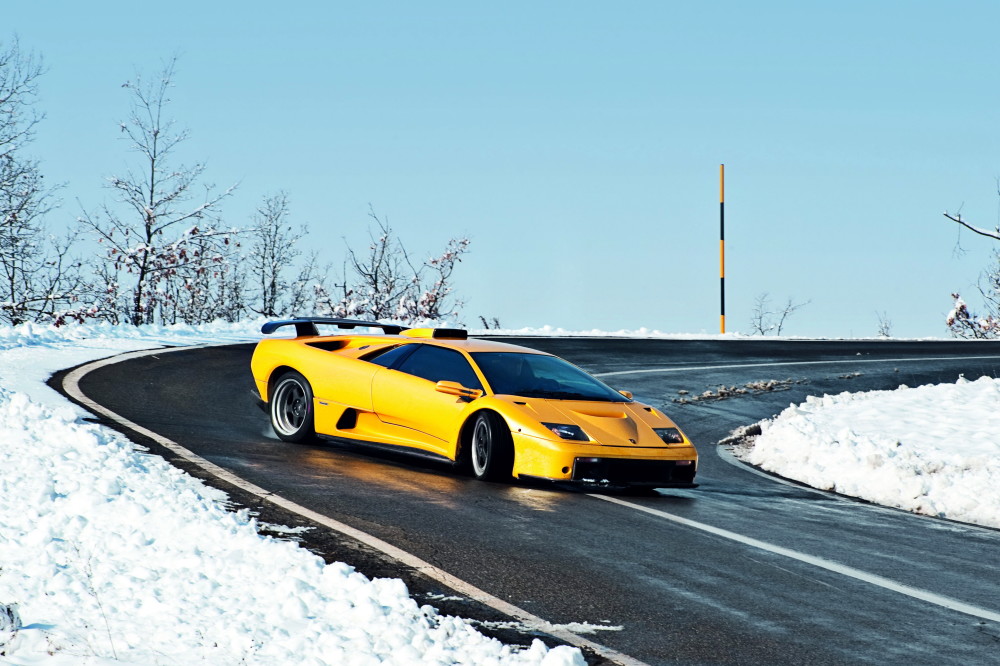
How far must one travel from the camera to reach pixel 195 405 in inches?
515

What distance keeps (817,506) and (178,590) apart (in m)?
5.90

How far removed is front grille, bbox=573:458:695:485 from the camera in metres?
9.03

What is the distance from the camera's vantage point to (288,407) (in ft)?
37.2

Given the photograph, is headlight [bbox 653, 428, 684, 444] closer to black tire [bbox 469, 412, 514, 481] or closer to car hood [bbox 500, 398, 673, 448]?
car hood [bbox 500, 398, 673, 448]

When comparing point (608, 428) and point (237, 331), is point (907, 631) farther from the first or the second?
point (237, 331)

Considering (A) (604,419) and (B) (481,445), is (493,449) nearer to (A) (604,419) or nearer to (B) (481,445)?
(B) (481,445)

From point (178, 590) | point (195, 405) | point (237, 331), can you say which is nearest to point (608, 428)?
point (178, 590)

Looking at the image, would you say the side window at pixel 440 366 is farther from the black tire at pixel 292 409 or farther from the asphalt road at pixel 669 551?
the black tire at pixel 292 409

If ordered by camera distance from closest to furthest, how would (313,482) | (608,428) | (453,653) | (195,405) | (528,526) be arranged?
(453,653) < (528,526) < (313,482) < (608,428) < (195,405)

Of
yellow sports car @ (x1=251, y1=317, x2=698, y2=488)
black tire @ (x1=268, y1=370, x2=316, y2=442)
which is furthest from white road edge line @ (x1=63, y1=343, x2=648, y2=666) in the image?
yellow sports car @ (x1=251, y1=317, x2=698, y2=488)

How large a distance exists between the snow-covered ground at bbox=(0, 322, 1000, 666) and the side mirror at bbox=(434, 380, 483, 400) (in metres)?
2.47

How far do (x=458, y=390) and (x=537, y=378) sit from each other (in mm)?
950

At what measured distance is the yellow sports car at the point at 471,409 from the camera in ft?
30.1

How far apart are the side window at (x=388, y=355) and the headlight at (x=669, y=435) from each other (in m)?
2.44
